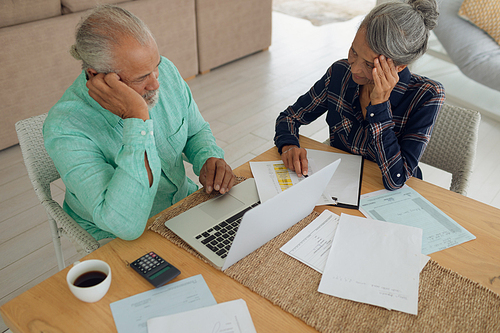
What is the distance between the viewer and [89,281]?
2.80 feet

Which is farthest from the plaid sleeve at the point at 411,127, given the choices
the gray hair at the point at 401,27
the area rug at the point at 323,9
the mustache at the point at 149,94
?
the area rug at the point at 323,9

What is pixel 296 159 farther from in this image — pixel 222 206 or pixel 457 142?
pixel 457 142

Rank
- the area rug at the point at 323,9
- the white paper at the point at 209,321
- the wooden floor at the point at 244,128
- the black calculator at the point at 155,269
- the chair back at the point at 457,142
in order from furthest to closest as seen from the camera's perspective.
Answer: the area rug at the point at 323,9 < the wooden floor at the point at 244,128 < the chair back at the point at 457,142 < the black calculator at the point at 155,269 < the white paper at the point at 209,321

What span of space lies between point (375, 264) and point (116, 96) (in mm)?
769

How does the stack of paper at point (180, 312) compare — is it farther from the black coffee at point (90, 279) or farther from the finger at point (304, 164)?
the finger at point (304, 164)

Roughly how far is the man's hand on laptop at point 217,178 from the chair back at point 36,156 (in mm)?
494

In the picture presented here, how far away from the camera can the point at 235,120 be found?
3.09 meters

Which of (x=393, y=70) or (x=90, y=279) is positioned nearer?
(x=90, y=279)

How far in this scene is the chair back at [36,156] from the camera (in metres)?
1.25

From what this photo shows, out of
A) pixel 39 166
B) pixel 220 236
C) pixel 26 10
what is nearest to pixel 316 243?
pixel 220 236

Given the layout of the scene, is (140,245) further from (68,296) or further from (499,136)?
(499,136)

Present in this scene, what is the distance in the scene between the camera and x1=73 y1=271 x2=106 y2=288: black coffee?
2.78 ft

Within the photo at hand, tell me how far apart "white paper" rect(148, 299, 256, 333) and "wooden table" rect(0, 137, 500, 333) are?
23 millimetres

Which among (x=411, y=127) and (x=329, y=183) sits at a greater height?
(x=411, y=127)
